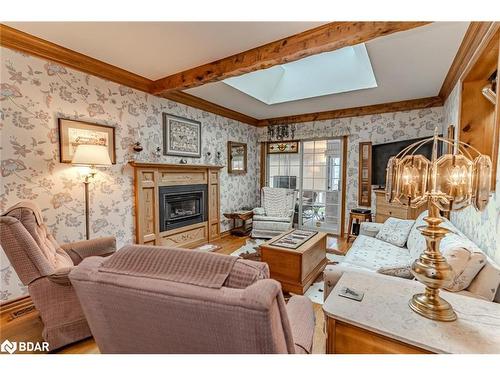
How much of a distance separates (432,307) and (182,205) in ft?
11.2

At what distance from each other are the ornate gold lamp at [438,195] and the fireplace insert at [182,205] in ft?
10.2

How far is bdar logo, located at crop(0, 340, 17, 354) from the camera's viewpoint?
164 centimetres

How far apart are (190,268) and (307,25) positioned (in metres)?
2.20

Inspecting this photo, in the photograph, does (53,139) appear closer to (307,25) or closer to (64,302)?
(64,302)

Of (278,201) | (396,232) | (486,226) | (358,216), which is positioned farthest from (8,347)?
(358,216)

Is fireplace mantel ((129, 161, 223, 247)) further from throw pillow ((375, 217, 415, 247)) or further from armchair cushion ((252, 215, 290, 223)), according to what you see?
throw pillow ((375, 217, 415, 247))

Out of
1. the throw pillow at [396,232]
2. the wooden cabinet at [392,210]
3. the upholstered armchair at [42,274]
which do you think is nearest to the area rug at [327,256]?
the throw pillow at [396,232]

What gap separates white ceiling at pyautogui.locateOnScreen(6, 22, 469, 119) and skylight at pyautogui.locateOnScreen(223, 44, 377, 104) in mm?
380

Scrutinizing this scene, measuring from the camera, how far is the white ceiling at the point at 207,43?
79.2 inches

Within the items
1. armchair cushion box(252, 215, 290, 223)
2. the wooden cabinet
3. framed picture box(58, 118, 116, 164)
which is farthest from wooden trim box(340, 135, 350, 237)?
framed picture box(58, 118, 116, 164)

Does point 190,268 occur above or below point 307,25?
below

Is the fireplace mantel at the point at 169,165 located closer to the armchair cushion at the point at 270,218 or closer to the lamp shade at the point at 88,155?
the lamp shade at the point at 88,155
